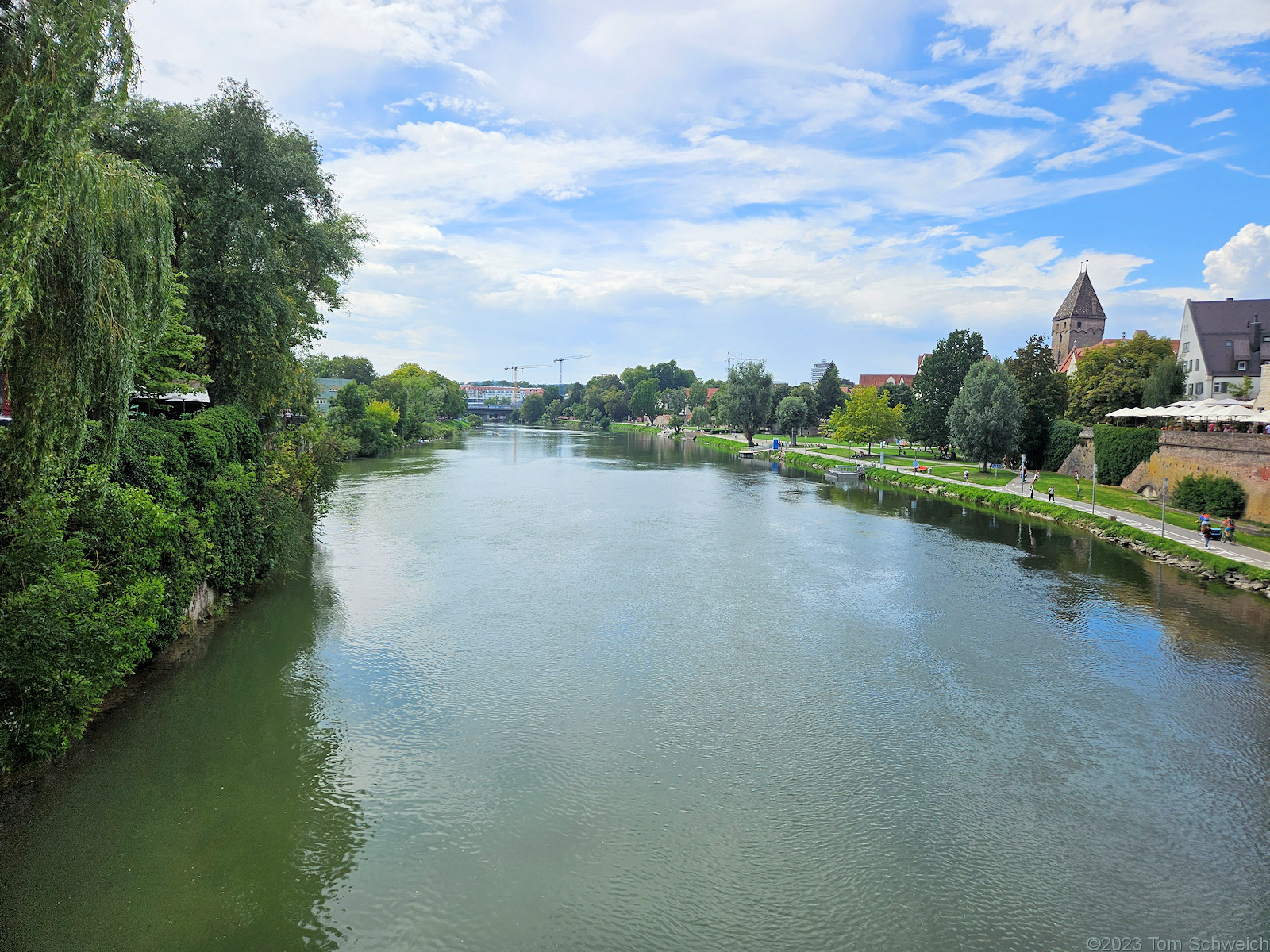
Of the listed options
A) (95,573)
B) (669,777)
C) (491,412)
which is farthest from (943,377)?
(491,412)

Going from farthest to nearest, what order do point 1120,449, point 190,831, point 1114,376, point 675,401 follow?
point 675,401
point 1114,376
point 1120,449
point 190,831

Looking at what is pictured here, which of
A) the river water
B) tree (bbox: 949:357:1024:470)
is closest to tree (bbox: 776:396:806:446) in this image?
tree (bbox: 949:357:1024:470)

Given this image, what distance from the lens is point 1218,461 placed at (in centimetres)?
2919

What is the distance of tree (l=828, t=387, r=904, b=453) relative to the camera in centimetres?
6375

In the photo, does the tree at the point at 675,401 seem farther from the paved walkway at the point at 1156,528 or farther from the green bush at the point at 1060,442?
the paved walkway at the point at 1156,528

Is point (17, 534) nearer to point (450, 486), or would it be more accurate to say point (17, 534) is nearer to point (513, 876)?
point (513, 876)

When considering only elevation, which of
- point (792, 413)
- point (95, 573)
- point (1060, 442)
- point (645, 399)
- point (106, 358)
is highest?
point (645, 399)

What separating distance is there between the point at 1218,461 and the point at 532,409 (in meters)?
139

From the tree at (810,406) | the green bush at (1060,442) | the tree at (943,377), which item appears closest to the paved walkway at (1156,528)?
the green bush at (1060,442)

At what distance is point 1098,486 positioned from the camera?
39344 mm

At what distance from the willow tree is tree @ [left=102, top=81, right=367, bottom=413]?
970 centimetres

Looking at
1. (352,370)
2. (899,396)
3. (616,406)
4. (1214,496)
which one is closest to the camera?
(1214,496)

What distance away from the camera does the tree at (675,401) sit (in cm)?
14938

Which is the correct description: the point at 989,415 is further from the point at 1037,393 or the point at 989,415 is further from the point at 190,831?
the point at 190,831
